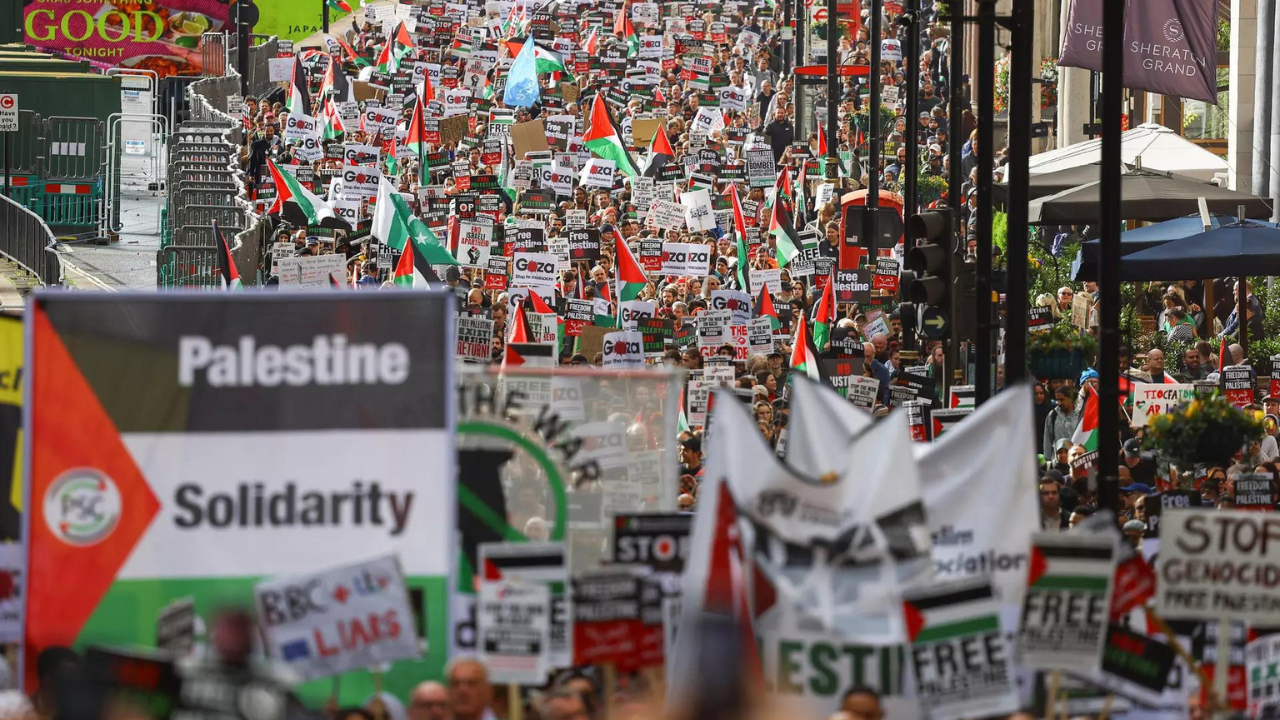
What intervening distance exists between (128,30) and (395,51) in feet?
20.7

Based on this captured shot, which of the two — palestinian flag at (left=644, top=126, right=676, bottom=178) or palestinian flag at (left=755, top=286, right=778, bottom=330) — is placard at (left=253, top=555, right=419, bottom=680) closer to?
palestinian flag at (left=755, top=286, right=778, bottom=330)

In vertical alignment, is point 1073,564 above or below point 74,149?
below

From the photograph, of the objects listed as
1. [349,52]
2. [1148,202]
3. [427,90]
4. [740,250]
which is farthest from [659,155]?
[349,52]

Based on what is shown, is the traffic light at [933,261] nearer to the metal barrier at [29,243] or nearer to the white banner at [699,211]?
the white banner at [699,211]

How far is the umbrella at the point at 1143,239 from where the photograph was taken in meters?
19.8

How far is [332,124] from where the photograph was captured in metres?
38.4

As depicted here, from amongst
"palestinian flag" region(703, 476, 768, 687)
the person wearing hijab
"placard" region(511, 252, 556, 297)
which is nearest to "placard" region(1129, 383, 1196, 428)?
the person wearing hijab

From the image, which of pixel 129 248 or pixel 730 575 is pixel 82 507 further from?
pixel 129 248

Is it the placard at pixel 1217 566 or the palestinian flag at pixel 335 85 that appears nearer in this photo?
the placard at pixel 1217 566

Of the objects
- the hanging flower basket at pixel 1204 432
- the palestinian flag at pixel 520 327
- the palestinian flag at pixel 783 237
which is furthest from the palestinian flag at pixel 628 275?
the hanging flower basket at pixel 1204 432

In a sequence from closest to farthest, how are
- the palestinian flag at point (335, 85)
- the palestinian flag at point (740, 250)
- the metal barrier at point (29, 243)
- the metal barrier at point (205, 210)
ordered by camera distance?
the palestinian flag at point (740, 250), the metal barrier at point (29, 243), the metal barrier at point (205, 210), the palestinian flag at point (335, 85)

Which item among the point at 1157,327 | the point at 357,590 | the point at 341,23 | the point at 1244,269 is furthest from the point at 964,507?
the point at 341,23

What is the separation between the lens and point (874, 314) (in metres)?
21.8

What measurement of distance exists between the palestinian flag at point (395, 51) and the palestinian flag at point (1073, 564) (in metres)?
43.3
